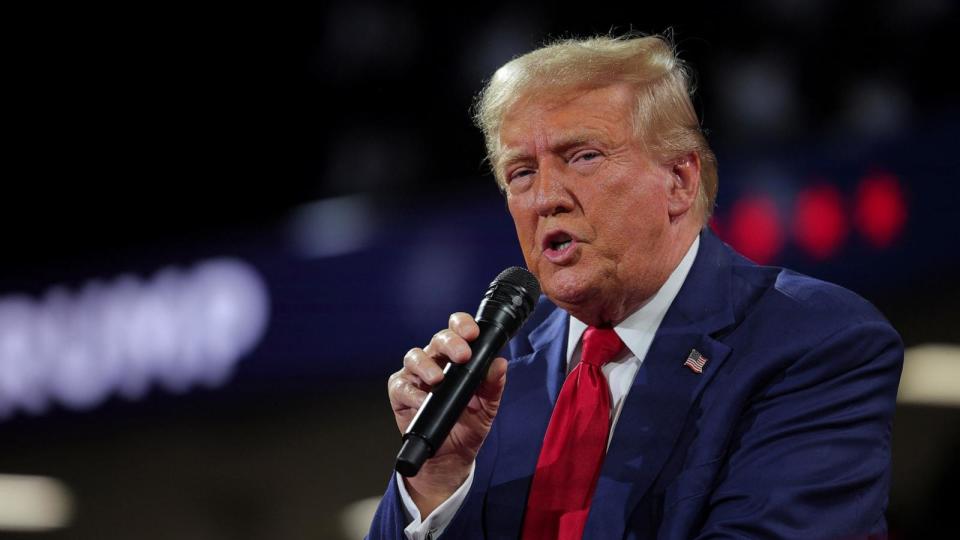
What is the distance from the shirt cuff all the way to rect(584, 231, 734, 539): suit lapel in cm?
21

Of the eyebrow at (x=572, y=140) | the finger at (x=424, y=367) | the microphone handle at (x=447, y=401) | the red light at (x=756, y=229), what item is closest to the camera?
the microphone handle at (x=447, y=401)

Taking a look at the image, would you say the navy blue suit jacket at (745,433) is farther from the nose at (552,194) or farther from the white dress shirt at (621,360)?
the nose at (552,194)

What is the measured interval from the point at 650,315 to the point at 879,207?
6.82 feet

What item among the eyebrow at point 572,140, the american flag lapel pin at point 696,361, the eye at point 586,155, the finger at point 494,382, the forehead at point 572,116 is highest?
the forehead at point 572,116

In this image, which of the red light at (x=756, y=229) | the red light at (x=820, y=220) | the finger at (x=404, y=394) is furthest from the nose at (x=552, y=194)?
the red light at (x=820, y=220)

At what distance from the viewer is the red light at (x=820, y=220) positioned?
3.50 meters

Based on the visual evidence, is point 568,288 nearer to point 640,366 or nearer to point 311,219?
point 640,366

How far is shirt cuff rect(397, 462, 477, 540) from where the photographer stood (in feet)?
5.35

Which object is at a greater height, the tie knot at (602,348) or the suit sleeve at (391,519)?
the tie knot at (602,348)

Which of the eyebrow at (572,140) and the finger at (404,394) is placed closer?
the finger at (404,394)

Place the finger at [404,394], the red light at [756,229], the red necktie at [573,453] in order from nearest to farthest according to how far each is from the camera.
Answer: the finger at [404,394] → the red necktie at [573,453] → the red light at [756,229]

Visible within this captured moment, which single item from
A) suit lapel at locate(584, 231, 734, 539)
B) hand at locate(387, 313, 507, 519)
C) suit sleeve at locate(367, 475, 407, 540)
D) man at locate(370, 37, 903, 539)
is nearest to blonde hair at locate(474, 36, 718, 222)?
man at locate(370, 37, 903, 539)

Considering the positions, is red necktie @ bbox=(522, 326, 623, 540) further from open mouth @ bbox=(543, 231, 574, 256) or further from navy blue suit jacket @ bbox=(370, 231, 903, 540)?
open mouth @ bbox=(543, 231, 574, 256)

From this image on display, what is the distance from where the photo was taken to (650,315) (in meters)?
1.73
